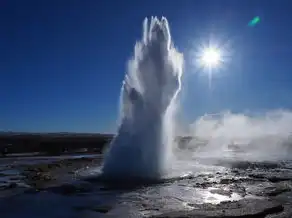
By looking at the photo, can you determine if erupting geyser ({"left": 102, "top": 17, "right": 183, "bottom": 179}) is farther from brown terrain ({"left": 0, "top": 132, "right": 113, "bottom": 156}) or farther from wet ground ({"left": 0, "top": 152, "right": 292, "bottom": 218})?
brown terrain ({"left": 0, "top": 132, "right": 113, "bottom": 156})

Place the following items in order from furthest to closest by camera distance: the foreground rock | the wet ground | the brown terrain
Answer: the brown terrain, the wet ground, the foreground rock

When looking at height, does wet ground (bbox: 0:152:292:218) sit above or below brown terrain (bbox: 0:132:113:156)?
below

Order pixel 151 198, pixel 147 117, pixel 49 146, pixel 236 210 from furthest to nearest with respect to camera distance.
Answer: pixel 49 146
pixel 147 117
pixel 151 198
pixel 236 210

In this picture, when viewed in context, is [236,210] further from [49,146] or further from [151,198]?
[49,146]

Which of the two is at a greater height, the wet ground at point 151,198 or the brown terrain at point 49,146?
the brown terrain at point 49,146

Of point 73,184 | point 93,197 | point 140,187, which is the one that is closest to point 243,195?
point 140,187

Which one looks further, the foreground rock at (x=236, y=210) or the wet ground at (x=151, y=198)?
the wet ground at (x=151, y=198)

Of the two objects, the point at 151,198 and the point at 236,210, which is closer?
the point at 236,210

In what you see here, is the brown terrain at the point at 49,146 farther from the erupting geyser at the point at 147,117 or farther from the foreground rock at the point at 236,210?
the foreground rock at the point at 236,210

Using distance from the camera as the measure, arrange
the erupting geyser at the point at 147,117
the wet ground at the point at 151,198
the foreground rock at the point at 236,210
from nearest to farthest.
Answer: the foreground rock at the point at 236,210 → the wet ground at the point at 151,198 → the erupting geyser at the point at 147,117

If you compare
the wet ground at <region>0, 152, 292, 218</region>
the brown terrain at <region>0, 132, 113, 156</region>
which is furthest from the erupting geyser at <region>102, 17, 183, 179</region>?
the brown terrain at <region>0, 132, 113, 156</region>

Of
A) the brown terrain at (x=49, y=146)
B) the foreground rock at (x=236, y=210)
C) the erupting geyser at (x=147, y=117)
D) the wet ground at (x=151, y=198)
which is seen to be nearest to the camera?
the foreground rock at (x=236, y=210)

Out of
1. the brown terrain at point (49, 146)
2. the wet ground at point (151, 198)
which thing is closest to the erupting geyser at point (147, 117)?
the wet ground at point (151, 198)

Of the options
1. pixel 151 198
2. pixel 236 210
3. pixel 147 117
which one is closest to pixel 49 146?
pixel 147 117
